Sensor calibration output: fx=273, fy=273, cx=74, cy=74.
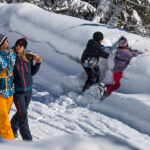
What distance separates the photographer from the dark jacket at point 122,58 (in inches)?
201

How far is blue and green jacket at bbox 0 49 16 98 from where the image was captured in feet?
10.3

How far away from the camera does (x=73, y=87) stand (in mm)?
5543

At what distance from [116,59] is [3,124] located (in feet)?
9.04

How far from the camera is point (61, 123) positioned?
4383mm

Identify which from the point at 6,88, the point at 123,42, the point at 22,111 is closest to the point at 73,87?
the point at 123,42

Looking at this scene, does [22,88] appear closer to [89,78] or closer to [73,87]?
[89,78]

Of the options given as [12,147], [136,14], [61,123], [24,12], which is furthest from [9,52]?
[136,14]

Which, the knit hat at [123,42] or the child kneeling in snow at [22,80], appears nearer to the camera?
the child kneeling in snow at [22,80]

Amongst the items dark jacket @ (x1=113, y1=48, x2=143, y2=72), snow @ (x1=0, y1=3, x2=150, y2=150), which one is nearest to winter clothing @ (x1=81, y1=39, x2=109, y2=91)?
snow @ (x1=0, y1=3, x2=150, y2=150)

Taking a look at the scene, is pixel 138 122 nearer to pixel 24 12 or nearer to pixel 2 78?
pixel 2 78

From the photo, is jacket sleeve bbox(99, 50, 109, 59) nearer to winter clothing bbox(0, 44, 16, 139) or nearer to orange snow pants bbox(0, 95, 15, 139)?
winter clothing bbox(0, 44, 16, 139)

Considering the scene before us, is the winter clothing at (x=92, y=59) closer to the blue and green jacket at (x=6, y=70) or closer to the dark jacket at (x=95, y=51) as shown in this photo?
the dark jacket at (x=95, y=51)

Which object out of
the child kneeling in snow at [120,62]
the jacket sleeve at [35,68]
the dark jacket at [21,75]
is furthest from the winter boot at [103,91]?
the dark jacket at [21,75]

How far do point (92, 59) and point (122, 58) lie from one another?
0.58m
